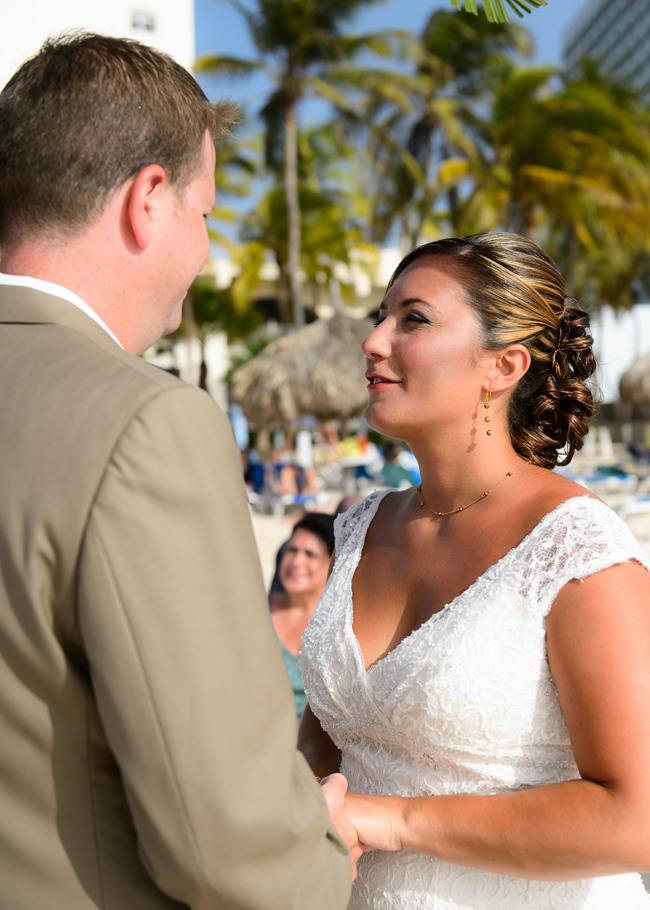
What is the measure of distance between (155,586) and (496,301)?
142cm

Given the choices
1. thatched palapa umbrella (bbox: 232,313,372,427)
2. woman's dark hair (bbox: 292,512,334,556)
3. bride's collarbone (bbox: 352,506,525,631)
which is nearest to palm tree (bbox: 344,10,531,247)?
thatched palapa umbrella (bbox: 232,313,372,427)

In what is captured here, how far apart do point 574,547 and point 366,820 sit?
73 centimetres

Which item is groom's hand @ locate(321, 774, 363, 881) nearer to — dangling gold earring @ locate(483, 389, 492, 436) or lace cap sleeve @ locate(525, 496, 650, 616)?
lace cap sleeve @ locate(525, 496, 650, 616)

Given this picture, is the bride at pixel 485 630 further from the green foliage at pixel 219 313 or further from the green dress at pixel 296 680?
the green foliage at pixel 219 313

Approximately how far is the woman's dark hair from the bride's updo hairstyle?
250 cm

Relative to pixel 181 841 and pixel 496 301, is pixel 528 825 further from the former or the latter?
pixel 496 301

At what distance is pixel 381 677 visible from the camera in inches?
72.9

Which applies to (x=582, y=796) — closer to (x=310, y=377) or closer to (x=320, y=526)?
(x=320, y=526)

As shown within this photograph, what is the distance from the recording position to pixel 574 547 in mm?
1657

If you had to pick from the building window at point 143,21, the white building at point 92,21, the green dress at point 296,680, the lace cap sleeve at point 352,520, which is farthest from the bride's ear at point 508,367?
the building window at point 143,21

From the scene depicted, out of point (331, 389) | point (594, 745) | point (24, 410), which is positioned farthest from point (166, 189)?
point (331, 389)

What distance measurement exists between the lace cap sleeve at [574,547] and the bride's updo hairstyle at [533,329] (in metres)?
0.41

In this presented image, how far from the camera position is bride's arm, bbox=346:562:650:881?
1.46 meters

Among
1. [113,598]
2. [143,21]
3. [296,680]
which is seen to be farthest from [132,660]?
[143,21]
